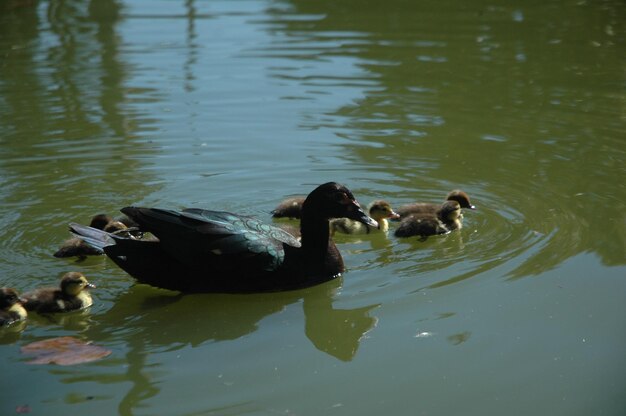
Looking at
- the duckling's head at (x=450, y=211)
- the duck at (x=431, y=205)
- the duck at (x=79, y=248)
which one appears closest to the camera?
the duck at (x=79, y=248)

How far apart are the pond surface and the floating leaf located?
8cm

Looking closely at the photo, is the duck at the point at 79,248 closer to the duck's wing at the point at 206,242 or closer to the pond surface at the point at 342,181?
the pond surface at the point at 342,181

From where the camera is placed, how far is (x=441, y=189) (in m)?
8.62

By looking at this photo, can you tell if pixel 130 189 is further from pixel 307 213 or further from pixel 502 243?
pixel 502 243

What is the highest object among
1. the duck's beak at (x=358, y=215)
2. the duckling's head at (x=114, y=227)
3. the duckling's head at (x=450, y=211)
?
the duck's beak at (x=358, y=215)

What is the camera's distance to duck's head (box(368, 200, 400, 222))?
773 centimetres

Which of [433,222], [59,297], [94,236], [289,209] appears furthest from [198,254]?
[433,222]

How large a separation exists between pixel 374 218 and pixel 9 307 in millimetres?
2743

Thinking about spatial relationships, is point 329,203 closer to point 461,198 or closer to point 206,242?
point 206,242

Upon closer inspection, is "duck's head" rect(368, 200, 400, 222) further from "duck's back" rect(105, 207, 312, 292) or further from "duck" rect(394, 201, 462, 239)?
"duck's back" rect(105, 207, 312, 292)

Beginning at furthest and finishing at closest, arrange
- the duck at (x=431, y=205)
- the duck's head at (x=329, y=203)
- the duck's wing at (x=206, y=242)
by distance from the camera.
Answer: the duck at (x=431, y=205) → the duck's head at (x=329, y=203) → the duck's wing at (x=206, y=242)

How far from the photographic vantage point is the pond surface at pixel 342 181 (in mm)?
5492

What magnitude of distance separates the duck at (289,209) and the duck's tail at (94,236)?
5.22 feet

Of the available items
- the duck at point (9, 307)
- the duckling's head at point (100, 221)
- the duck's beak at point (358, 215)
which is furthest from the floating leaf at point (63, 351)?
the duck's beak at point (358, 215)
